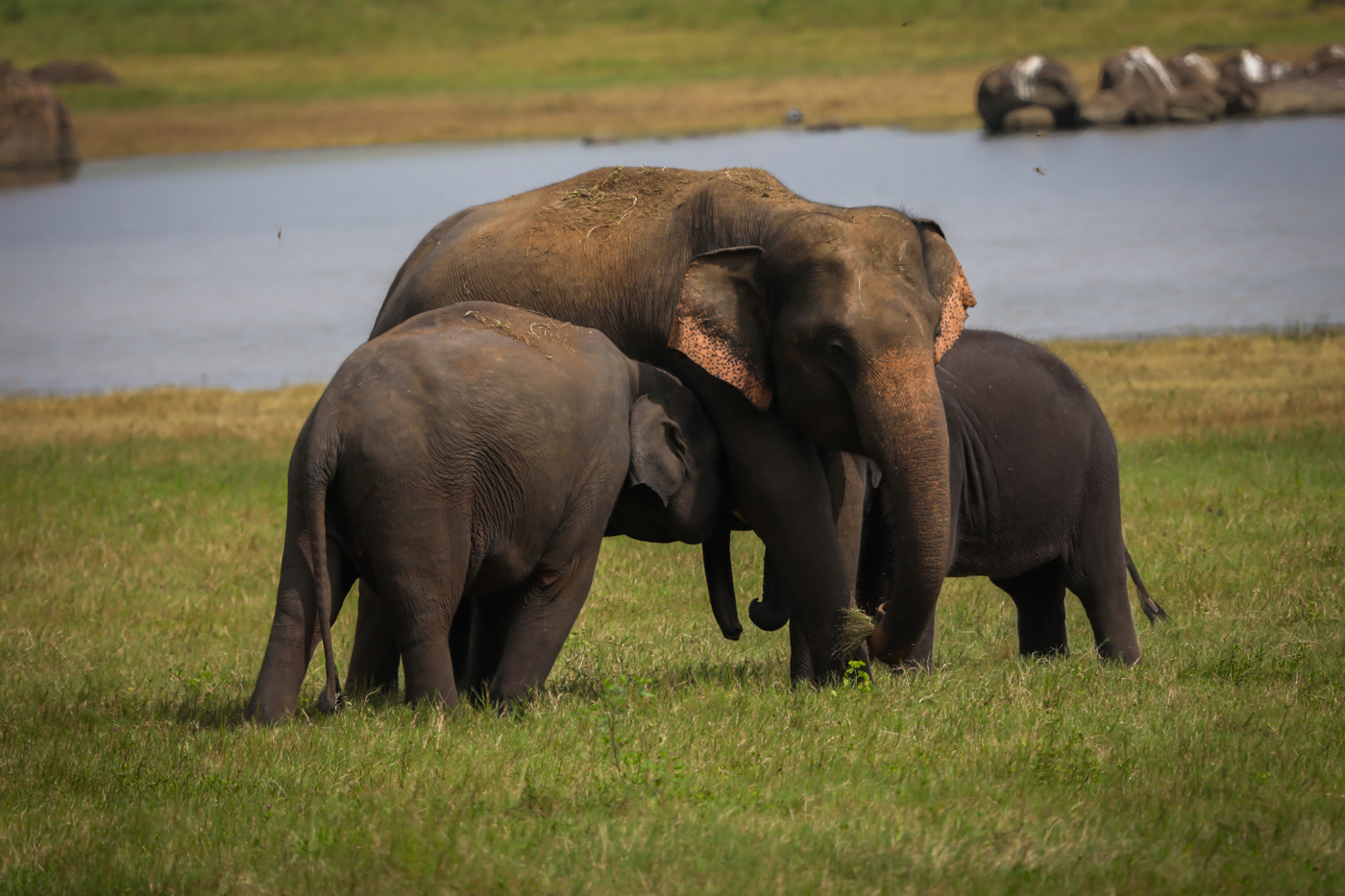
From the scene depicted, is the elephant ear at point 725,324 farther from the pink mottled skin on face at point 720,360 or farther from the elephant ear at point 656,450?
the elephant ear at point 656,450

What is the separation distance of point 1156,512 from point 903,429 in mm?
5616

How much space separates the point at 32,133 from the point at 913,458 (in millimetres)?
65660

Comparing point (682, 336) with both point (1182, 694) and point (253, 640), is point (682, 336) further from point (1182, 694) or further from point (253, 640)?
point (253, 640)

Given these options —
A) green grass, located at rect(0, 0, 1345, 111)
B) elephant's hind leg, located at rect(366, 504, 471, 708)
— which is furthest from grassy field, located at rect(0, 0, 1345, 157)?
elephant's hind leg, located at rect(366, 504, 471, 708)

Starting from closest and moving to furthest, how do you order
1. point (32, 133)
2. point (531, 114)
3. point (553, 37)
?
1. point (32, 133)
2. point (531, 114)
3. point (553, 37)

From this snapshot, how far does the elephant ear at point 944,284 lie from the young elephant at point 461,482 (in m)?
1.35

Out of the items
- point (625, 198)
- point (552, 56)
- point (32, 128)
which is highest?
point (625, 198)

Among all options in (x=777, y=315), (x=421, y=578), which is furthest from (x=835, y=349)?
(x=421, y=578)

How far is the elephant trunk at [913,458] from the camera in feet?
23.1

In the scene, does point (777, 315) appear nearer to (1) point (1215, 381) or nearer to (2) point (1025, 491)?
(2) point (1025, 491)

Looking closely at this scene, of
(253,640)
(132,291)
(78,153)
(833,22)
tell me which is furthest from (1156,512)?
(833,22)

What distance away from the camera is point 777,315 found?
7594 millimetres

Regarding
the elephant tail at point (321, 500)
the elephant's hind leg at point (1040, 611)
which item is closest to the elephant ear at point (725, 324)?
the elephant tail at point (321, 500)

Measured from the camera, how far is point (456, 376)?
265 inches
